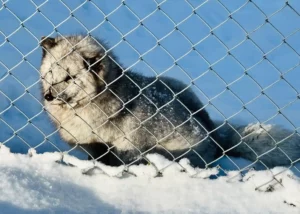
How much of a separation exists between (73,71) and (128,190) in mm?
1168

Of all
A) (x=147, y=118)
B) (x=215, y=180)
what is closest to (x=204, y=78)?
(x=147, y=118)

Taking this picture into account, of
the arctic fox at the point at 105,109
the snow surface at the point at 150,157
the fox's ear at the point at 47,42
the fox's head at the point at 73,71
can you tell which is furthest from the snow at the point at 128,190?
the fox's ear at the point at 47,42

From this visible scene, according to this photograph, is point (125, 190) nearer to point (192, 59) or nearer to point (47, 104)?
point (47, 104)

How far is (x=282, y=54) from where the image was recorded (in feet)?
20.5

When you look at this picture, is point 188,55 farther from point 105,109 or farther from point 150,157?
point 150,157

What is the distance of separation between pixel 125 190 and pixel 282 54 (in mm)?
3361

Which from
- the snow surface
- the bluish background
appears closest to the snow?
the snow surface

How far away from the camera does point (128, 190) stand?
11.3 feet

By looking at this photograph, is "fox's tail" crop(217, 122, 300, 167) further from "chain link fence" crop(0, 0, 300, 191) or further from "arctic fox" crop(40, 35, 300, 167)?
"chain link fence" crop(0, 0, 300, 191)

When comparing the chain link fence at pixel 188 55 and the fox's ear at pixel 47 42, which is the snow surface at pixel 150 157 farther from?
the fox's ear at pixel 47 42

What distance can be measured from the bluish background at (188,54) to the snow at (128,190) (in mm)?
1150

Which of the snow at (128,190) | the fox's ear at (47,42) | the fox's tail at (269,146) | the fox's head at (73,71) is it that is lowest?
the snow at (128,190)

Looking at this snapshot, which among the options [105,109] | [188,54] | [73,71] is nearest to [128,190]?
[105,109]

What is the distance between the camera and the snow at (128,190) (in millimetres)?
3221
